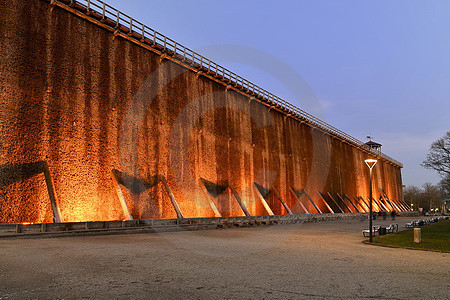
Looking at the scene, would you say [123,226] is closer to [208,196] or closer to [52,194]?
[52,194]

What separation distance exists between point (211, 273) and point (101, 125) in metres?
12.8

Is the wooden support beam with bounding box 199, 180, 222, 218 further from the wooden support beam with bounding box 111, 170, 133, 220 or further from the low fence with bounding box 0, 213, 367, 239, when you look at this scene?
the wooden support beam with bounding box 111, 170, 133, 220

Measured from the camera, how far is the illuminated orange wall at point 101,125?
45.6ft

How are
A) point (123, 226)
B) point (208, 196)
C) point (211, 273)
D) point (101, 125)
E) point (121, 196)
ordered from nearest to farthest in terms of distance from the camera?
point (211, 273), point (123, 226), point (121, 196), point (101, 125), point (208, 196)

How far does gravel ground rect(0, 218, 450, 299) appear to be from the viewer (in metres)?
4.76

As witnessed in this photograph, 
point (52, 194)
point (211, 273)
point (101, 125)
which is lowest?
point (211, 273)

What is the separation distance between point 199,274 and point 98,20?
52.1 ft

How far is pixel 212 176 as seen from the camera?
23250 millimetres

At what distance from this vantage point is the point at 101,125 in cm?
1683

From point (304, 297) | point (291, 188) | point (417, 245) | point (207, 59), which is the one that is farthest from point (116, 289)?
point (291, 188)

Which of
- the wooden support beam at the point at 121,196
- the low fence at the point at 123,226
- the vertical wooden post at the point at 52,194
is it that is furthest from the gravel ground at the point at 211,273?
the wooden support beam at the point at 121,196

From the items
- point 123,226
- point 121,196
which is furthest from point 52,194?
point 121,196

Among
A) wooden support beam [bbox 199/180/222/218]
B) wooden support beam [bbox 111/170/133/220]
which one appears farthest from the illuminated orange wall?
wooden support beam [bbox 199/180/222/218]

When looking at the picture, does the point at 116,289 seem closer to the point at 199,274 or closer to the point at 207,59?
the point at 199,274
